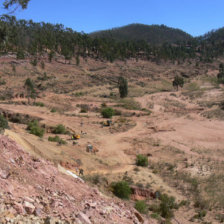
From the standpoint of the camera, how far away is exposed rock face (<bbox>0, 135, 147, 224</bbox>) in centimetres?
584

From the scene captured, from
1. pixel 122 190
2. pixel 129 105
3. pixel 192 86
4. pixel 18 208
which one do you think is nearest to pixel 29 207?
pixel 18 208

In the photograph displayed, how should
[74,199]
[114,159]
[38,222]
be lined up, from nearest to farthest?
[38,222], [74,199], [114,159]

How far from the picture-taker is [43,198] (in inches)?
265

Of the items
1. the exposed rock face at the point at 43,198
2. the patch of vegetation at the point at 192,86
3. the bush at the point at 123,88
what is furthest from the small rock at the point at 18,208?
the patch of vegetation at the point at 192,86

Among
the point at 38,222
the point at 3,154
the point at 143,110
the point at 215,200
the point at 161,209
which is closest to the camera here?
the point at 38,222

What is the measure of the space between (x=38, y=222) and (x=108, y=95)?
53.4 metres

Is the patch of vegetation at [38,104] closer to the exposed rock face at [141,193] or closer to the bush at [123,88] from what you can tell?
the bush at [123,88]

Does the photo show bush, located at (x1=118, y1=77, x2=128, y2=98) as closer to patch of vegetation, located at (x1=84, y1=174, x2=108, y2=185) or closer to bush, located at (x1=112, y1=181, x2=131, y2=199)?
patch of vegetation, located at (x1=84, y1=174, x2=108, y2=185)

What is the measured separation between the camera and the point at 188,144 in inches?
1080

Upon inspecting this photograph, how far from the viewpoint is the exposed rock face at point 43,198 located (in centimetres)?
584

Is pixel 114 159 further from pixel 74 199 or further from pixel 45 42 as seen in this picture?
pixel 45 42

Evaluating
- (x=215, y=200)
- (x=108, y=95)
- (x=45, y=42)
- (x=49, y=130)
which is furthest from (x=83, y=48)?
(x=215, y=200)

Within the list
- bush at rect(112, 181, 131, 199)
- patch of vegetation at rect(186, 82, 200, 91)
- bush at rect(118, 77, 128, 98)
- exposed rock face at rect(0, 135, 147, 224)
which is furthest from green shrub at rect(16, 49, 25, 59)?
exposed rock face at rect(0, 135, 147, 224)

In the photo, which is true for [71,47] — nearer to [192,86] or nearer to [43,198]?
[192,86]
